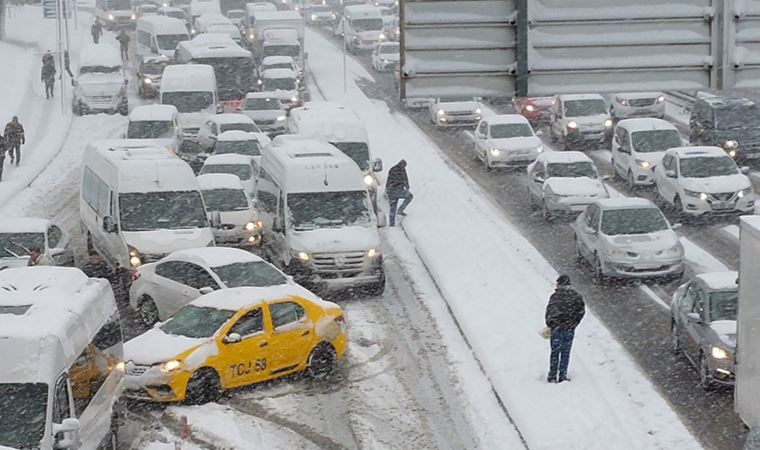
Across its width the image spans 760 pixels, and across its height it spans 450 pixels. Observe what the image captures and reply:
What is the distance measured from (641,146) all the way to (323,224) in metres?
12.6

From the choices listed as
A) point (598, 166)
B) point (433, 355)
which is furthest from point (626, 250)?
point (598, 166)

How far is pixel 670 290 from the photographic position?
84.4ft

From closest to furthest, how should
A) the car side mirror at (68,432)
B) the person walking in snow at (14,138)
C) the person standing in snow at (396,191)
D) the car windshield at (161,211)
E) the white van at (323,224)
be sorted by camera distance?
the car side mirror at (68,432)
the white van at (323,224)
the car windshield at (161,211)
the person standing in snow at (396,191)
the person walking in snow at (14,138)

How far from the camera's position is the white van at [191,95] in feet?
147

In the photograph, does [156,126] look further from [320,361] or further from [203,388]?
[203,388]

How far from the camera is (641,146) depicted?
36250 millimetres

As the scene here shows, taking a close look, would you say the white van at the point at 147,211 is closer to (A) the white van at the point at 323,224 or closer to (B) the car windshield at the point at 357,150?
(A) the white van at the point at 323,224

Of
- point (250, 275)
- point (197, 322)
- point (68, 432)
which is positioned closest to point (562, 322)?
point (197, 322)

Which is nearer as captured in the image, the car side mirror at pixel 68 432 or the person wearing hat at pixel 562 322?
the car side mirror at pixel 68 432

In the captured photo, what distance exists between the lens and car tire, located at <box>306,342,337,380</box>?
20734 millimetres

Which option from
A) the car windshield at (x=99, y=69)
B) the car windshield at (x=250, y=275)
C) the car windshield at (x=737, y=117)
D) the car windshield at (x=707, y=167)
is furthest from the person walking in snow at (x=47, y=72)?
the car windshield at (x=250, y=275)

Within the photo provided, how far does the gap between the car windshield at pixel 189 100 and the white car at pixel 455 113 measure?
24.1 feet

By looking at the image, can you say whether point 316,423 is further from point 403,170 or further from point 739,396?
point 403,170

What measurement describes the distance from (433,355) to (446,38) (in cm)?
1196
